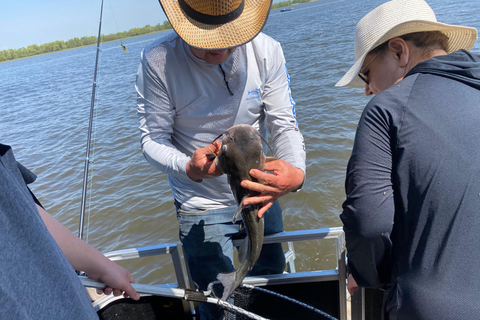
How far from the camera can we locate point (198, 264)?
2.43 meters

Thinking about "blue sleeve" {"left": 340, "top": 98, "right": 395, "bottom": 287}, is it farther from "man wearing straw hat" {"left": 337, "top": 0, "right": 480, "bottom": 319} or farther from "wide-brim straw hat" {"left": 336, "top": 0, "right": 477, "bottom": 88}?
"wide-brim straw hat" {"left": 336, "top": 0, "right": 477, "bottom": 88}

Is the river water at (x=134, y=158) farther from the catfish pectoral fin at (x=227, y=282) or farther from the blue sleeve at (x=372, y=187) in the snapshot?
the blue sleeve at (x=372, y=187)

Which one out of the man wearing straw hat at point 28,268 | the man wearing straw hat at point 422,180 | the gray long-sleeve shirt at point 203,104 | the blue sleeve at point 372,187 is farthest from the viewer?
the gray long-sleeve shirt at point 203,104

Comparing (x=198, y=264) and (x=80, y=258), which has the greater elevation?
(x=80, y=258)

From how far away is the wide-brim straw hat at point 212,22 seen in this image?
1.87 meters

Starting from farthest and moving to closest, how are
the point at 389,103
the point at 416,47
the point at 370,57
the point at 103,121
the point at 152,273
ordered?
the point at 103,121, the point at 152,273, the point at 370,57, the point at 416,47, the point at 389,103

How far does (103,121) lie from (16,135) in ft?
11.6

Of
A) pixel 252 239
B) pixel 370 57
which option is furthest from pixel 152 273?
pixel 370 57

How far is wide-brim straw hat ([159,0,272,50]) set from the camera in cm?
187

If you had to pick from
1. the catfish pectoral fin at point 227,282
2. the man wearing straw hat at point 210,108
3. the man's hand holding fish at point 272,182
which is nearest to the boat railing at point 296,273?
the man wearing straw hat at point 210,108

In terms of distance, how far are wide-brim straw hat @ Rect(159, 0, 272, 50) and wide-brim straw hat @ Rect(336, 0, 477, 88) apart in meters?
0.60

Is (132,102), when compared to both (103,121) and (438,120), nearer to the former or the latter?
(103,121)

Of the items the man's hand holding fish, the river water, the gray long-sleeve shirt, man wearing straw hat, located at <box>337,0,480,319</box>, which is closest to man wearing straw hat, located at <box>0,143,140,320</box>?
the man's hand holding fish

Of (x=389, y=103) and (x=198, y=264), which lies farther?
(x=198, y=264)
